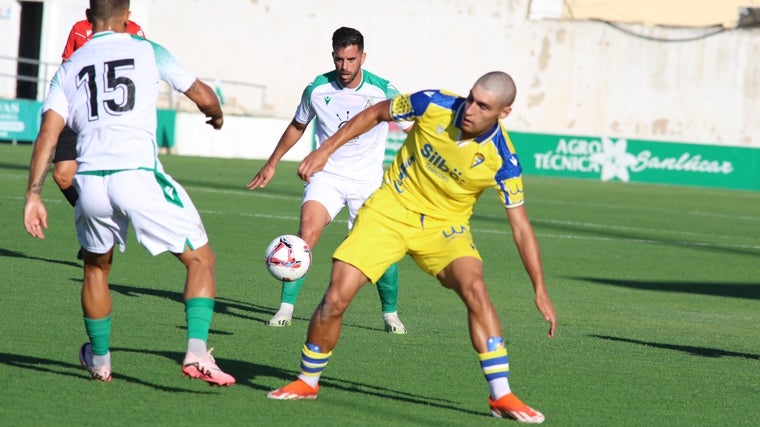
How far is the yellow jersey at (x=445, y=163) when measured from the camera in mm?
6723

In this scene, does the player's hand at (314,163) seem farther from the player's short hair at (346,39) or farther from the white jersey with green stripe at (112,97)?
the player's short hair at (346,39)

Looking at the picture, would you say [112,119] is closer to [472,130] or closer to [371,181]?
[472,130]

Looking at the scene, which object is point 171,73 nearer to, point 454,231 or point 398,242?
point 398,242

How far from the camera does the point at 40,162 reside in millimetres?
6527

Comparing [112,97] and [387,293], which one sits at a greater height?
[112,97]

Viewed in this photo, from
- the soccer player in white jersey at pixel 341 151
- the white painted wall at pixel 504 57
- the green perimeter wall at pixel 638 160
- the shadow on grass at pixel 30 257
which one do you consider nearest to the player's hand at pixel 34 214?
the soccer player in white jersey at pixel 341 151

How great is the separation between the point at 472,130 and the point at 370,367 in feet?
6.50

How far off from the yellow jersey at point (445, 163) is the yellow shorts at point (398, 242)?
0.07 meters

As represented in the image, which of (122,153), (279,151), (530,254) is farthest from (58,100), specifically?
(279,151)

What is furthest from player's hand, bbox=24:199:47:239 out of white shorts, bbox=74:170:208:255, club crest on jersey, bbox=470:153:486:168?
club crest on jersey, bbox=470:153:486:168

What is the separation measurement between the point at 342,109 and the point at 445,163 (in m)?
3.22

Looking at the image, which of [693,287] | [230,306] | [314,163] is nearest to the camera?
[314,163]

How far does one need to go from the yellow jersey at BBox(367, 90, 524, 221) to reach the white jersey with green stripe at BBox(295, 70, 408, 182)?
294 cm

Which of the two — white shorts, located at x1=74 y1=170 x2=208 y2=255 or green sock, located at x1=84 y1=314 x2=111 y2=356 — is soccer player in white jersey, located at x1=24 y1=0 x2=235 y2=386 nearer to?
white shorts, located at x1=74 y1=170 x2=208 y2=255
